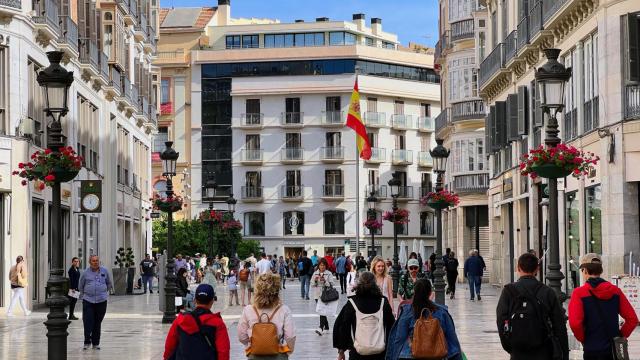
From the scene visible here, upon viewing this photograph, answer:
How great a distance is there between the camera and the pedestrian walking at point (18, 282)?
31656 millimetres

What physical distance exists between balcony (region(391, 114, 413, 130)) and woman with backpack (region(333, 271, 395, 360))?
84.0 meters

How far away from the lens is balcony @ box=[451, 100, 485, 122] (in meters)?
60.3

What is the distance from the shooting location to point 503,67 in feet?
152

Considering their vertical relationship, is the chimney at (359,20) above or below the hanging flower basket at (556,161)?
above

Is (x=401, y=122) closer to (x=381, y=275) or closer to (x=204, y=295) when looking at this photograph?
(x=381, y=275)

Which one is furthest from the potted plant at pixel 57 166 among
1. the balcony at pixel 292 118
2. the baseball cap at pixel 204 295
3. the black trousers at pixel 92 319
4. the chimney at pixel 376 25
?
the chimney at pixel 376 25

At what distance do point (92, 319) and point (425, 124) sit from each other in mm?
77510

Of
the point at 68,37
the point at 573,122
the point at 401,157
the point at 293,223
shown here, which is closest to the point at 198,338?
the point at 573,122

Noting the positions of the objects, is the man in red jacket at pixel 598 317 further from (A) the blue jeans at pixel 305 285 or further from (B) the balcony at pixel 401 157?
(B) the balcony at pixel 401 157

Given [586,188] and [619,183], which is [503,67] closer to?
[586,188]

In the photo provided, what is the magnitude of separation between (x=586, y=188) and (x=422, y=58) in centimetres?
6674

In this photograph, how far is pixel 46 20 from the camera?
117ft

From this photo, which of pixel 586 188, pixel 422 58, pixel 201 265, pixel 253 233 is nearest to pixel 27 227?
pixel 586 188

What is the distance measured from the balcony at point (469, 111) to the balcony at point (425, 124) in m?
36.8
